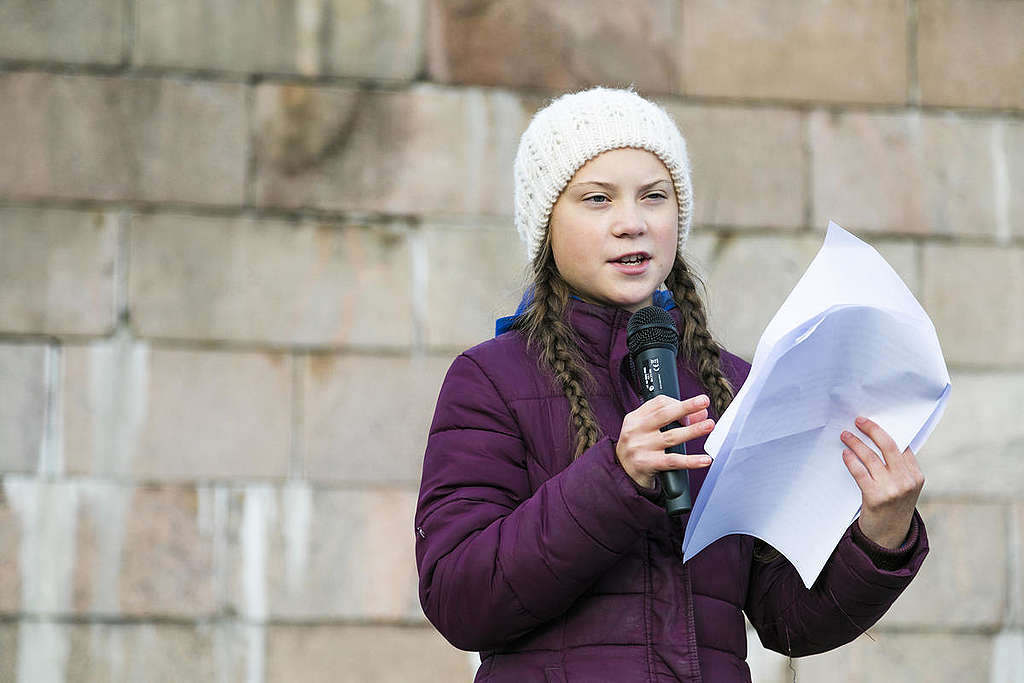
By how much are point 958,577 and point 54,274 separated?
9.59 feet

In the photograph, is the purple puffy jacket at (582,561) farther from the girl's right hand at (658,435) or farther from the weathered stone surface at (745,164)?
the weathered stone surface at (745,164)

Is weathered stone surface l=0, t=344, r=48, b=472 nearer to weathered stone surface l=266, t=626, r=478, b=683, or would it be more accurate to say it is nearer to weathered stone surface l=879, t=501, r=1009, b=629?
weathered stone surface l=266, t=626, r=478, b=683

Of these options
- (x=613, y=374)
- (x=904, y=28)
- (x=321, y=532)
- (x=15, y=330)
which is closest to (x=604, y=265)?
(x=613, y=374)

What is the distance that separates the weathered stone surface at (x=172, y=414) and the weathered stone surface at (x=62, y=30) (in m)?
0.89

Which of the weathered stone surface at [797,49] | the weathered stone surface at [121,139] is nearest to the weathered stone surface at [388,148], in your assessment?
the weathered stone surface at [121,139]

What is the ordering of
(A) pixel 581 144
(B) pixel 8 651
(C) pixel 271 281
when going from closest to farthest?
(A) pixel 581 144, (B) pixel 8 651, (C) pixel 271 281

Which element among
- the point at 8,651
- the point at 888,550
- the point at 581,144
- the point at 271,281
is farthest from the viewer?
the point at 271,281

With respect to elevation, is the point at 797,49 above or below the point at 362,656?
above

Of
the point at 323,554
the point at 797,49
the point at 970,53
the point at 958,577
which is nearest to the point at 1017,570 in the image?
the point at 958,577

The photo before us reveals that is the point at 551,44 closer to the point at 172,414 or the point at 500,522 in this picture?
the point at 172,414

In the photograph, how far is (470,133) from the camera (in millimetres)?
4555

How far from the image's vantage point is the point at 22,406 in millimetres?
4273

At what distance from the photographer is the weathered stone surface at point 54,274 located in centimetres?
432

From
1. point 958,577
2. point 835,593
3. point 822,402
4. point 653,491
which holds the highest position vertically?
point 822,402
